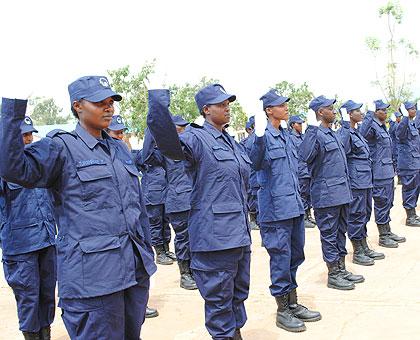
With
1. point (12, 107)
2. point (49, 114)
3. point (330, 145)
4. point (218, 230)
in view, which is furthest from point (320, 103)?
point (49, 114)

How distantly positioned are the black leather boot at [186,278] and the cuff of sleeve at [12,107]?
3956mm

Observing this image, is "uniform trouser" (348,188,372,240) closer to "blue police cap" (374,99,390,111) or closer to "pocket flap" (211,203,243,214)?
"blue police cap" (374,99,390,111)

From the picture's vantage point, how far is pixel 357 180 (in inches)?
256

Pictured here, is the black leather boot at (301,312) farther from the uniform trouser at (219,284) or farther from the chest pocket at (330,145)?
the chest pocket at (330,145)

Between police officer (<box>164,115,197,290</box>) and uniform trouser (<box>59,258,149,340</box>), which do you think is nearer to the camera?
uniform trouser (<box>59,258,149,340</box>)

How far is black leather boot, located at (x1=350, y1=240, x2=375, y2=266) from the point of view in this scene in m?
6.45

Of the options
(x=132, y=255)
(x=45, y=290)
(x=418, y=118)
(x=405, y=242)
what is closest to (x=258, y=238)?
(x=405, y=242)

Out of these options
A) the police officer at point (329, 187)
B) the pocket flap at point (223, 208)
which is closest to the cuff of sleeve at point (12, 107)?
the pocket flap at point (223, 208)

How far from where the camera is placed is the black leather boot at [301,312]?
4.66m

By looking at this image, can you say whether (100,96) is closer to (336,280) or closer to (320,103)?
(320,103)

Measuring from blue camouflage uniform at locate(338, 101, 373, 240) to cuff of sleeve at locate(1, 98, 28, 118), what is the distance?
4.77 metres

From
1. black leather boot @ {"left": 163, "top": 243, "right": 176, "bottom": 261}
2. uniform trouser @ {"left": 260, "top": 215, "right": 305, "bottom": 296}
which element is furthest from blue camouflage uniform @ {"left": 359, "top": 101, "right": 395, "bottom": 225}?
uniform trouser @ {"left": 260, "top": 215, "right": 305, "bottom": 296}

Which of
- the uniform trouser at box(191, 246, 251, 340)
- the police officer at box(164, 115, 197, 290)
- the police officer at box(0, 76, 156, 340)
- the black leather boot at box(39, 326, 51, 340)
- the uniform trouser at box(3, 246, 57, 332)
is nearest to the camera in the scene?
the police officer at box(0, 76, 156, 340)

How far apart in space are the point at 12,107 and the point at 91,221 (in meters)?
0.70
